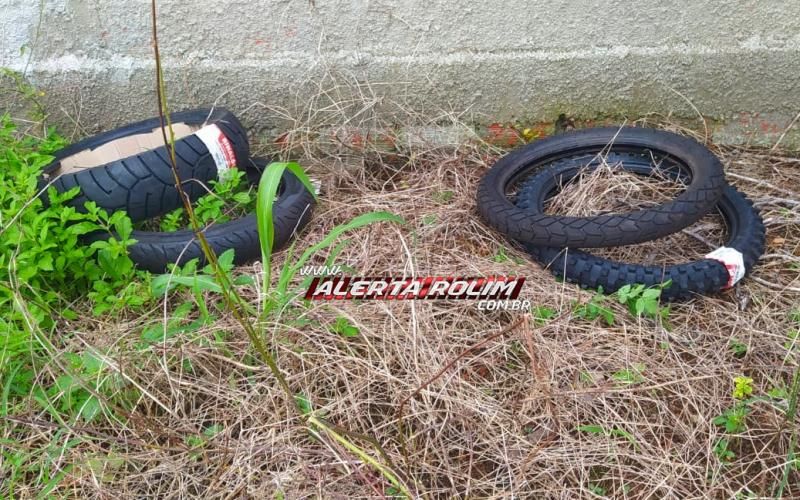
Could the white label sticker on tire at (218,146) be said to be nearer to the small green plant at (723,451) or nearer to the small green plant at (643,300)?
the small green plant at (643,300)

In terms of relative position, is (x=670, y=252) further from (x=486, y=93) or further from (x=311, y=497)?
(x=311, y=497)

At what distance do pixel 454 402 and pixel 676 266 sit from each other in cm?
86

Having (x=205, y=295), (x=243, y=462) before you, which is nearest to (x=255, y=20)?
(x=205, y=295)

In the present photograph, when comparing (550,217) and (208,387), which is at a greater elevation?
(550,217)

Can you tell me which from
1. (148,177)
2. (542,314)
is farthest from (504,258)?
(148,177)

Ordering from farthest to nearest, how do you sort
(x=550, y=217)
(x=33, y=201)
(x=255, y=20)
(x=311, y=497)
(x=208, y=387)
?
1. (x=255, y=20)
2. (x=550, y=217)
3. (x=33, y=201)
4. (x=208, y=387)
5. (x=311, y=497)

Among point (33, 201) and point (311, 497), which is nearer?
point (311, 497)

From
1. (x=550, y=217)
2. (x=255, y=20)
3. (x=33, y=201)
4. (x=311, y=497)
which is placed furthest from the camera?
(x=255, y=20)

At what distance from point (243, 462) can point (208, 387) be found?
273 millimetres

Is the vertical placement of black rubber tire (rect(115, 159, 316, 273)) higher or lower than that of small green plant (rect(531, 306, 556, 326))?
higher

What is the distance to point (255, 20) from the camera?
2623 millimetres

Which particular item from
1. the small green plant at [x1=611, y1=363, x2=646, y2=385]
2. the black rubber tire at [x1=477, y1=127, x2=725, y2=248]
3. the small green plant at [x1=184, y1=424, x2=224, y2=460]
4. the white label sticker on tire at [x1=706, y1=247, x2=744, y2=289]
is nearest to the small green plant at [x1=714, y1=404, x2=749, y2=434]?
the small green plant at [x1=611, y1=363, x2=646, y2=385]

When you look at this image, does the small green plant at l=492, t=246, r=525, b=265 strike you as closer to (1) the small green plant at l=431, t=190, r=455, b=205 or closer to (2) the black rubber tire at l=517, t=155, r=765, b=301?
(2) the black rubber tire at l=517, t=155, r=765, b=301

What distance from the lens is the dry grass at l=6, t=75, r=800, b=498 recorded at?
1651mm
